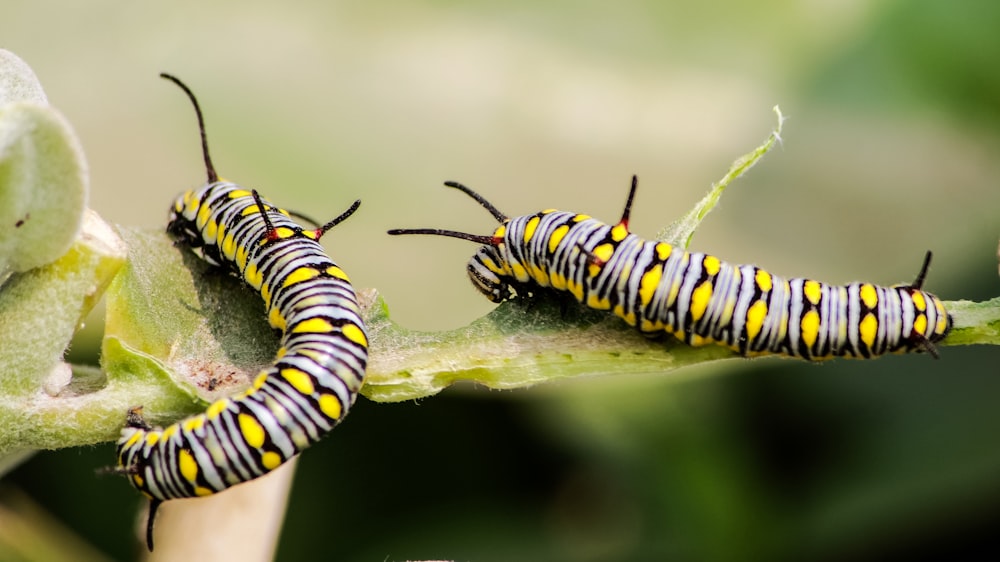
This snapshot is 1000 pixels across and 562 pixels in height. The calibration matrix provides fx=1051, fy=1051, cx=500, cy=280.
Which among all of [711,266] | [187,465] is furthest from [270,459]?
[711,266]

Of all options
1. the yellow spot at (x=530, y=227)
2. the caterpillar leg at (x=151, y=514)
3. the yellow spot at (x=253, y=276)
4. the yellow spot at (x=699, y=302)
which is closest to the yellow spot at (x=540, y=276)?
the yellow spot at (x=530, y=227)

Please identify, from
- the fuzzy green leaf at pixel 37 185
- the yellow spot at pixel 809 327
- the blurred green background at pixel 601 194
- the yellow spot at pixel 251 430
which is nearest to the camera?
the fuzzy green leaf at pixel 37 185

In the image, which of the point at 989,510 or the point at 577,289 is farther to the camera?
the point at 989,510

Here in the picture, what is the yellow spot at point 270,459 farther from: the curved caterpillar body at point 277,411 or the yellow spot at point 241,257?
the yellow spot at point 241,257

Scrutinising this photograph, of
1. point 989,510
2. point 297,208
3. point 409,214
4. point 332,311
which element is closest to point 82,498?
point 297,208

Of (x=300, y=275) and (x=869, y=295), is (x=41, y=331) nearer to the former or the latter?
(x=300, y=275)

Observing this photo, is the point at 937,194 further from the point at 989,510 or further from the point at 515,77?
the point at 515,77
